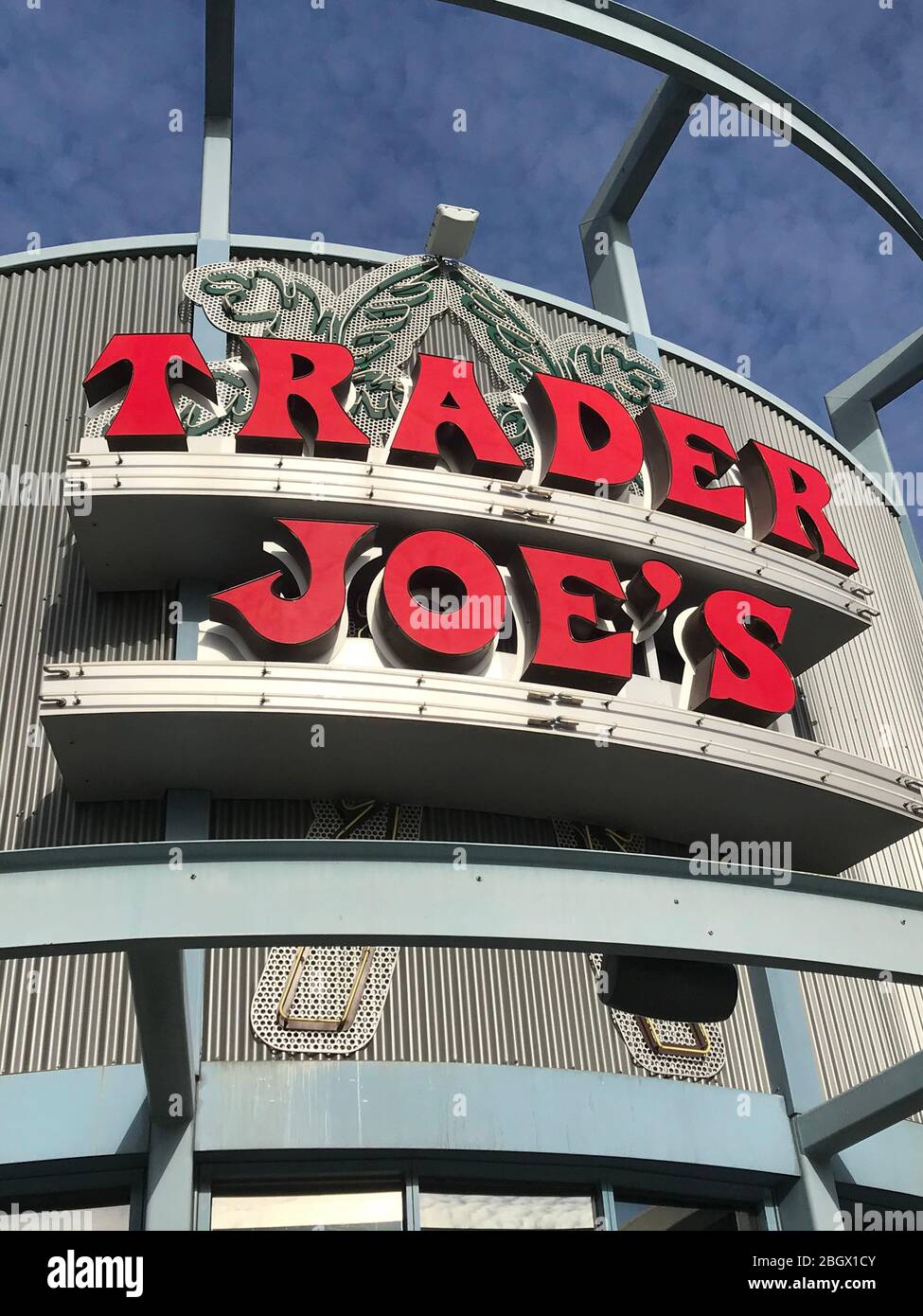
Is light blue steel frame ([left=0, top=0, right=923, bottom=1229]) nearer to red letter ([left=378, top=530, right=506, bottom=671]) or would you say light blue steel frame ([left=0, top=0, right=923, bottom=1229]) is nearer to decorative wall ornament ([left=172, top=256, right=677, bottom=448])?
decorative wall ornament ([left=172, top=256, right=677, bottom=448])

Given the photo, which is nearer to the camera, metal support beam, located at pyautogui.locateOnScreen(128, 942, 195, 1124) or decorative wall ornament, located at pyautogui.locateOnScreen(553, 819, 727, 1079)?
metal support beam, located at pyautogui.locateOnScreen(128, 942, 195, 1124)

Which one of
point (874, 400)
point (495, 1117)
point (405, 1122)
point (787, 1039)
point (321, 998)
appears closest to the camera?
point (405, 1122)

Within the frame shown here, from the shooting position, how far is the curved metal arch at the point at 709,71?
15.3 metres

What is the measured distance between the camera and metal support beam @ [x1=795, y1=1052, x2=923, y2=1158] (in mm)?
9453

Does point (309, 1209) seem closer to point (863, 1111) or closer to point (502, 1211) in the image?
point (502, 1211)

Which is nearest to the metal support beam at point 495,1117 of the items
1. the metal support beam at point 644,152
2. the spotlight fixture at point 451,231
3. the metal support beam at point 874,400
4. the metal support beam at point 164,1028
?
the metal support beam at point 164,1028

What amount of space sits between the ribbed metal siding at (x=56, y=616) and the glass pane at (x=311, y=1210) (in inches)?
52.2

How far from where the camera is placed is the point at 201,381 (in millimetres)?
12695

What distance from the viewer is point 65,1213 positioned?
31.2 feet

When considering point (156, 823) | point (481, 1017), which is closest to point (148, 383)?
point (156, 823)

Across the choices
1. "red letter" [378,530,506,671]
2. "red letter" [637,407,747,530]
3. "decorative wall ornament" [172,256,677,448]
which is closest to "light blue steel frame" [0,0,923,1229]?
"decorative wall ornament" [172,256,677,448]

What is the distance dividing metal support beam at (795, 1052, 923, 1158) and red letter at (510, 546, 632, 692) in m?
3.90

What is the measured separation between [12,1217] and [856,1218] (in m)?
6.81

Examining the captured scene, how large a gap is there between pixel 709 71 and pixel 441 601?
28.2 ft
